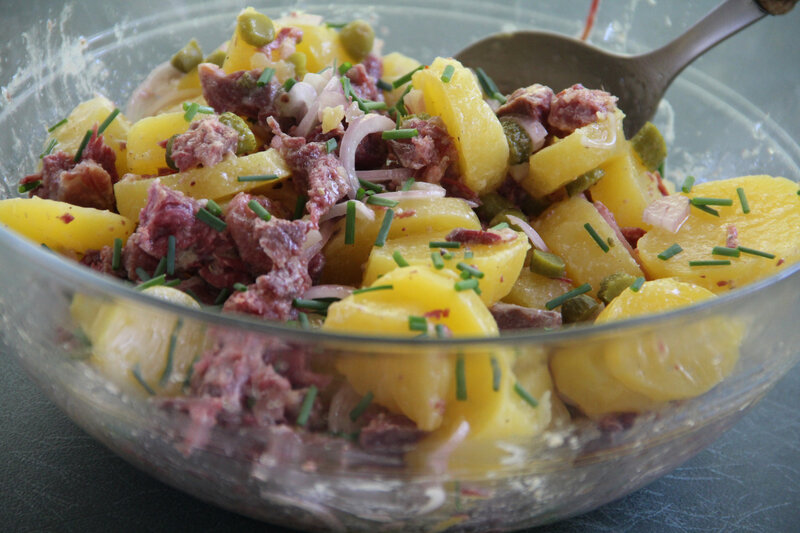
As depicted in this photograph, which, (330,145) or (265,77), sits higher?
(265,77)

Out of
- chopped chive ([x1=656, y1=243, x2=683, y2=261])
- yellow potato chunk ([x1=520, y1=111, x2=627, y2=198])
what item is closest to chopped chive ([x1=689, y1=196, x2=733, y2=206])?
chopped chive ([x1=656, y1=243, x2=683, y2=261])

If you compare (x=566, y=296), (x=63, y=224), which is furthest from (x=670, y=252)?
(x=63, y=224)

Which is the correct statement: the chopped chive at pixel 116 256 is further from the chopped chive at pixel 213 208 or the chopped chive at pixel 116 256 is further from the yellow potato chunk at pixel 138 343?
the yellow potato chunk at pixel 138 343

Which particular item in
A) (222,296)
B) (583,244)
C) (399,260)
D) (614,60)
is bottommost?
(583,244)

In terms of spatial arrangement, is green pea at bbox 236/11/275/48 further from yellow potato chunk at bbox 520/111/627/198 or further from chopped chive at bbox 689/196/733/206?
chopped chive at bbox 689/196/733/206

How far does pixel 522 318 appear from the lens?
220cm

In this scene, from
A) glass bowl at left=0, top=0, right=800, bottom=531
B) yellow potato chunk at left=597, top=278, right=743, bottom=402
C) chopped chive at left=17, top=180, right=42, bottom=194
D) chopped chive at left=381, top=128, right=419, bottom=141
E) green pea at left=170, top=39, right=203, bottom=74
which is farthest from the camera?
green pea at left=170, top=39, right=203, bottom=74

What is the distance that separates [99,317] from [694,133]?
9.70 ft

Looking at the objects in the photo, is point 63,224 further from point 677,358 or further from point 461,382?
point 677,358

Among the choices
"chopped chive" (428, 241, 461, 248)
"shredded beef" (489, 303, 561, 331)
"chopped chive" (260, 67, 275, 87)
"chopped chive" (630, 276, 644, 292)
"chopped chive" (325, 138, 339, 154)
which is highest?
"chopped chive" (260, 67, 275, 87)

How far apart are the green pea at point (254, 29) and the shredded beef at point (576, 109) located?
1108mm

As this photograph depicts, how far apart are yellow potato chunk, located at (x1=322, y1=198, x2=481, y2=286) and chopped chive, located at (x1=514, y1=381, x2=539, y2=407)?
2.57 ft

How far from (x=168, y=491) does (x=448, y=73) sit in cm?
153

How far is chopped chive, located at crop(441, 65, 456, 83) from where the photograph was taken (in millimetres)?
2553
